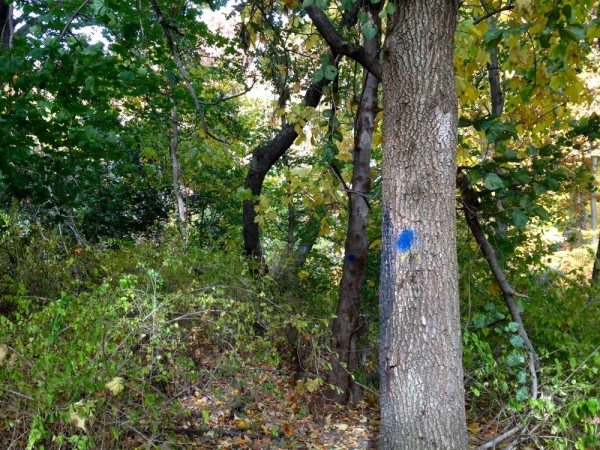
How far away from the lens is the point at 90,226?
12945 millimetres

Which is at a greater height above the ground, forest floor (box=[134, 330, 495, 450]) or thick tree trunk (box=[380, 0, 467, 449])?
thick tree trunk (box=[380, 0, 467, 449])

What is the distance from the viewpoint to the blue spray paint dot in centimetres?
258

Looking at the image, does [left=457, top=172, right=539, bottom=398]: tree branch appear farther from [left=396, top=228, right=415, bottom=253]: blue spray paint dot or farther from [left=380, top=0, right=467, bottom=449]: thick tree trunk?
[left=396, top=228, right=415, bottom=253]: blue spray paint dot

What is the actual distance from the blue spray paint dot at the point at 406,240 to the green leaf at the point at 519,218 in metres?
1.09

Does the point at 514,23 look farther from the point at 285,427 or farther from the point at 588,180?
the point at 285,427

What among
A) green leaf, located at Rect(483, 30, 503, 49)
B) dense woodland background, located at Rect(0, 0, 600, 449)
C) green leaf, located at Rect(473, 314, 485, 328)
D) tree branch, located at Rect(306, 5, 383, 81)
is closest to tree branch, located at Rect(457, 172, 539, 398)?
dense woodland background, located at Rect(0, 0, 600, 449)

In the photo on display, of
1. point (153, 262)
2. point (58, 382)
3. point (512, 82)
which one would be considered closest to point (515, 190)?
point (512, 82)

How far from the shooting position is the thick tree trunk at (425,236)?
256cm

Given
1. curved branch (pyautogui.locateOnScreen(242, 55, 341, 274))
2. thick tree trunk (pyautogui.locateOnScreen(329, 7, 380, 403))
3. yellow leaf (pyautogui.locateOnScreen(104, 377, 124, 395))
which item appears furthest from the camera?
curved branch (pyautogui.locateOnScreen(242, 55, 341, 274))

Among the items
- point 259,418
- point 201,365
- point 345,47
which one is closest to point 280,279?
point 259,418

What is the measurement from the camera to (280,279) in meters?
6.98

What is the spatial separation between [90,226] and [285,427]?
1027cm

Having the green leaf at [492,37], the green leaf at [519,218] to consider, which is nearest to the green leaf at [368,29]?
the green leaf at [492,37]

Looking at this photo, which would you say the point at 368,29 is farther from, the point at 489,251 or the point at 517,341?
the point at 517,341
